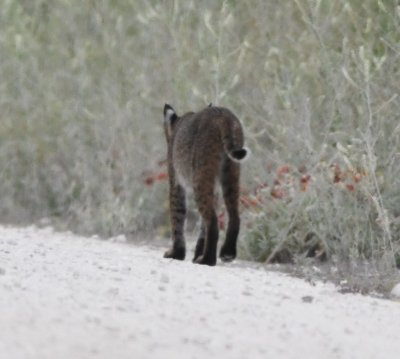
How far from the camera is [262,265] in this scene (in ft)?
30.2

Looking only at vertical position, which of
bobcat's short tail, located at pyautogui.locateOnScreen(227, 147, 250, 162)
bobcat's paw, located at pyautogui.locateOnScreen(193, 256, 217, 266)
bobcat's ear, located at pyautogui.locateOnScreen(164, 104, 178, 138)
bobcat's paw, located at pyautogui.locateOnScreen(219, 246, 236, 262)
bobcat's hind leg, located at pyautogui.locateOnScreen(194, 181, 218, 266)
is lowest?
bobcat's paw, located at pyautogui.locateOnScreen(193, 256, 217, 266)

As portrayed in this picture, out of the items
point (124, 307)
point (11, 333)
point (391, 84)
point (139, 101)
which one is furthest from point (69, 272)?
point (139, 101)

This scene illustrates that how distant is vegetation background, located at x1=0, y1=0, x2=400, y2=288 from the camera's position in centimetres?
898

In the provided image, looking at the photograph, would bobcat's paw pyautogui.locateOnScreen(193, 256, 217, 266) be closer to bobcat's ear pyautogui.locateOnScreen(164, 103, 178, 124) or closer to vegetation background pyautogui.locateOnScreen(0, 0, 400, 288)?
vegetation background pyautogui.locateOnScreen(0, 0, 400, 288)

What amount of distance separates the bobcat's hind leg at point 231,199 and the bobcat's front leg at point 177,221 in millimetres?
426

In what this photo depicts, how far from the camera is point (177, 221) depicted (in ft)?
28.5

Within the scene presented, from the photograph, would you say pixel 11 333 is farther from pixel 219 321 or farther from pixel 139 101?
pixel 139 101

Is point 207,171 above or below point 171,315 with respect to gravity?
above

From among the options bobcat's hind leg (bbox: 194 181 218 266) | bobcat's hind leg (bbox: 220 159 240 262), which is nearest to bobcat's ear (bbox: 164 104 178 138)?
bobcat's hind leg (bbox: 220 159 240 262)

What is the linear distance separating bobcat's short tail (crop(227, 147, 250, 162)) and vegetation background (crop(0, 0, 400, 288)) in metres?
0.76

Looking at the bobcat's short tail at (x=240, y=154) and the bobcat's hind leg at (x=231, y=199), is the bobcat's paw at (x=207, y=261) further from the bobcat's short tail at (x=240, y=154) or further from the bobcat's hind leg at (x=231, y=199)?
the bobcat's short tail at (x=240, y=154)

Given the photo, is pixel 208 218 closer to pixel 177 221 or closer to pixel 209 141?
pixel 209 141

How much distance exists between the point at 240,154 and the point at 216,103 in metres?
2.08

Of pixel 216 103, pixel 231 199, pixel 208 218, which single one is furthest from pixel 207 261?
pixel 216 103
